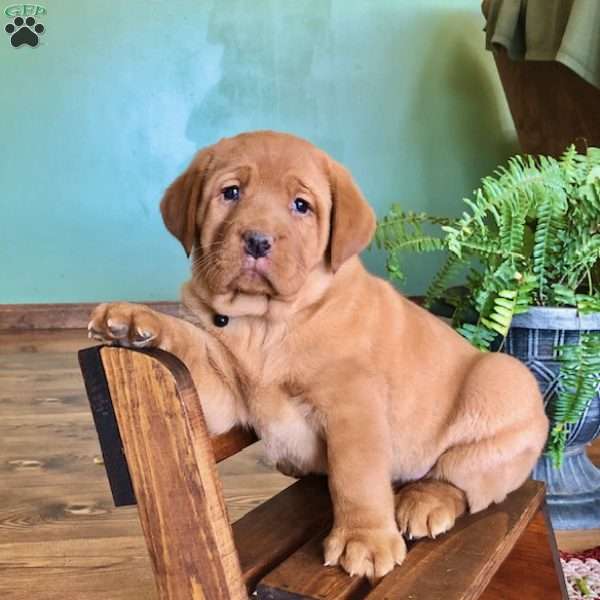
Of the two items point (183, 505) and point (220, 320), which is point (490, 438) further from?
point (183, 505)

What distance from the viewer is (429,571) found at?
36.3 inches

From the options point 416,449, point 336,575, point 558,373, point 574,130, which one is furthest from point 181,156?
point 336,575

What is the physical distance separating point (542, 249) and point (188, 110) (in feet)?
6.99

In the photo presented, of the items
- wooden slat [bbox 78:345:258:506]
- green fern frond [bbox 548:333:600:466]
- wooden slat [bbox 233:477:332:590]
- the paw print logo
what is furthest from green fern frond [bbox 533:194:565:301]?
the paw print logo

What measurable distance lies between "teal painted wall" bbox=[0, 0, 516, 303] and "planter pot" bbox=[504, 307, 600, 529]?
1.70 metres

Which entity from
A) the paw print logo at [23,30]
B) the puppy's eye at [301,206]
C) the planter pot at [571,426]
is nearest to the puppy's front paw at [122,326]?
the puppy's eye at [301,206]

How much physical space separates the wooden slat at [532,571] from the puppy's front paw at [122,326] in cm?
59

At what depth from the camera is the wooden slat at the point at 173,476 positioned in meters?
0.73

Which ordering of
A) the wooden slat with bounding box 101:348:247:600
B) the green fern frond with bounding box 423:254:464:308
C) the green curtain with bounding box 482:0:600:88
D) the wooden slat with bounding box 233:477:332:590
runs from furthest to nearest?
the green curtain with bounding box 482:0:600:88 < the green fern frond with bounding box 423:254:464:308 < the wooden slat with bounding box 233:477:332:590 < the wooden slat with bounding box 101:348:247:600

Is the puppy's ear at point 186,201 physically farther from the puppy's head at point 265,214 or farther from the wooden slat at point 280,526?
the wooden slat at point 280,526

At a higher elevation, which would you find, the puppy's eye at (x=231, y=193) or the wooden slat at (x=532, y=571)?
the puppy's eye at (x=231, y=193)

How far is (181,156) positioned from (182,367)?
2.74 metres

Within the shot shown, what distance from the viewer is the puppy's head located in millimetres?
957

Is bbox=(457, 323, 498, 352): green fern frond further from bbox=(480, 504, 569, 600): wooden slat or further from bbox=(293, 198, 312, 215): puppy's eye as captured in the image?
bbox=(293, 198, 312, 215): puppy's eye
